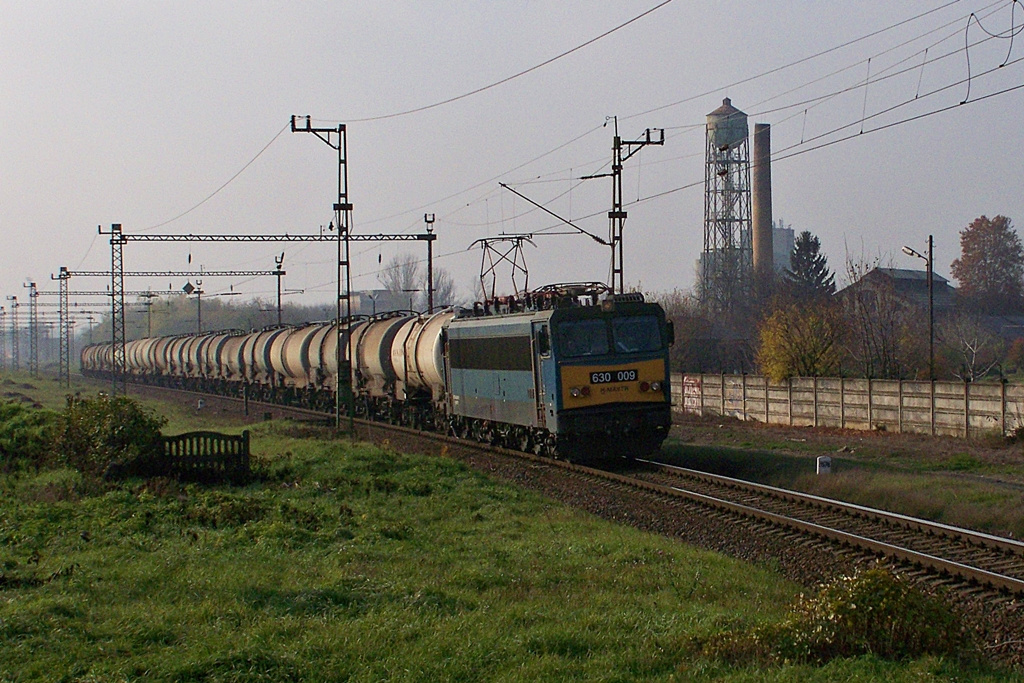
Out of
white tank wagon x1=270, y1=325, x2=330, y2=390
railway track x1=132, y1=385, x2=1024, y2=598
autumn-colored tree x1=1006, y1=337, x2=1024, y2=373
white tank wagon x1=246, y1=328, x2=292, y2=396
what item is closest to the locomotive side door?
railway track x1=132, y1=385, x2=1024, y2=598

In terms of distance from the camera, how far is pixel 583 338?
19.6 m

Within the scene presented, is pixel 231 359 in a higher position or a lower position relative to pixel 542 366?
higher

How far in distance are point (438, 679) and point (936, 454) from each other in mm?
18345

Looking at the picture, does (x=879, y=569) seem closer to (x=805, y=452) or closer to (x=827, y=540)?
(x=827, y=540)

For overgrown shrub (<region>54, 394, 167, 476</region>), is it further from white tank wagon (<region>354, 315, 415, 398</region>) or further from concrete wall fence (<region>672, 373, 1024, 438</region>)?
concrete wall fence (<region>672, 373, 1024, 438</region>)

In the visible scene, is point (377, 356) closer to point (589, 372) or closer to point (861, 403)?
point (589, 372)

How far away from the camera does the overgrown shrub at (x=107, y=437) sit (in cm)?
1681

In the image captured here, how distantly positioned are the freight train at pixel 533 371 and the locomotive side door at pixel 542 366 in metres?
0.02

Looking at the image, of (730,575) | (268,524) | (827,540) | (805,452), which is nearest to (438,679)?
(730,575)

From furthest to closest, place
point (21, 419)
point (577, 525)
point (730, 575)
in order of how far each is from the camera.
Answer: point (21, 419) < point (577, 525) < point (730, 575)

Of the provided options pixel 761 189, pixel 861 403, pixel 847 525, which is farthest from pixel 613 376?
pixel 761 189

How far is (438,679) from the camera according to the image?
6.91 meters

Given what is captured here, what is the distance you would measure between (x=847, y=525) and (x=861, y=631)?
628cm

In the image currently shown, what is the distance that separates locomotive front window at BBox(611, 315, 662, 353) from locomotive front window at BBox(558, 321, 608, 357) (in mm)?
260
